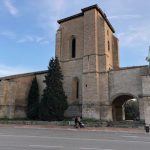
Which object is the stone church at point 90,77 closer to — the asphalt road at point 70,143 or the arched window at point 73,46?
the arched window at point 73,46

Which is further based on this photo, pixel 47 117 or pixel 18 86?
pixel 18 86

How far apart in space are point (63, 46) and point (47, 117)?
10933 mm

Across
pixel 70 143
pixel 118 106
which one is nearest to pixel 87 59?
pixel 118 106

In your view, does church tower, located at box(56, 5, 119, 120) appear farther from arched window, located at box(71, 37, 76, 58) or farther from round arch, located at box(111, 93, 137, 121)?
round arch, located at box(111, 93, 137, 121)

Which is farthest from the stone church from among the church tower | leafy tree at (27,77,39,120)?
leafy tree at (27,77,39,120)

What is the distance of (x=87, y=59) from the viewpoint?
31469 mm

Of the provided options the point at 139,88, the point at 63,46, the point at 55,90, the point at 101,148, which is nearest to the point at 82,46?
the point at 63,46

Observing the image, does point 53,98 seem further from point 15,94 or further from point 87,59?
point 15,94

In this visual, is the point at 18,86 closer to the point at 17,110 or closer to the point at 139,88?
the point at 17,110

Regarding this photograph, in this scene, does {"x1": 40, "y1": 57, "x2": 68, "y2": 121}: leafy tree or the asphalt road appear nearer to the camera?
the asphalt road

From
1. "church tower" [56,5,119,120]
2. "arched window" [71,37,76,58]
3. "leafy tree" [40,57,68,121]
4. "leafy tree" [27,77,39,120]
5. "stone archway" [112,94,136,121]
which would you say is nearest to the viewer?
"leafy tree" [40,57,68,121]

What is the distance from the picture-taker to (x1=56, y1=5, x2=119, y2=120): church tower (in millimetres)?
29922

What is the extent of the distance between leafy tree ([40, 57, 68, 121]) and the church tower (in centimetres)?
200

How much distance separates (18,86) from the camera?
3497 centimetres
